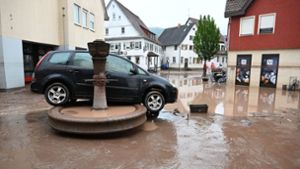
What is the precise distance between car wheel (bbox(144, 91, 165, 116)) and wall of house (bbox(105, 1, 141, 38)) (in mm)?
30701

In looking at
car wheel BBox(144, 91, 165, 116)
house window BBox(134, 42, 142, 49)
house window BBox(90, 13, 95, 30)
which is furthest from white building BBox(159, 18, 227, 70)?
car wheel BBox(144, 91, 165, 116)

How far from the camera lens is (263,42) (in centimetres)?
1619

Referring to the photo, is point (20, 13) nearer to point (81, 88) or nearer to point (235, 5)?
point (81, 88)

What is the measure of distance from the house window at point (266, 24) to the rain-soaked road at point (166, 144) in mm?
10262

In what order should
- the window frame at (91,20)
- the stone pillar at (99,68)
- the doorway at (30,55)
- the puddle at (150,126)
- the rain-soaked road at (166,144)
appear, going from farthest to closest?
the window frame at (91,20), the doorway at (30,55), the puddle at (150,126), the stone pillar at (99,68), the rain-soaked road at (166,144)

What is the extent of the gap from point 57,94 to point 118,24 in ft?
108

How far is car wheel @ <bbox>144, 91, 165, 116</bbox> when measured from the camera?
278 inches

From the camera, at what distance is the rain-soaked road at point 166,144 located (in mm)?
4012

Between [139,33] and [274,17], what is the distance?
77.6ft

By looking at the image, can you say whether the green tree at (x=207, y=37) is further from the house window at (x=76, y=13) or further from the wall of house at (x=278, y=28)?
the house window at (x=76, y=13)

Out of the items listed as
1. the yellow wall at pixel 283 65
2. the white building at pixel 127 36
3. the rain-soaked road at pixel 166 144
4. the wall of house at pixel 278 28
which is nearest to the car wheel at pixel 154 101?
the rain-soaked road at pixel 166 144

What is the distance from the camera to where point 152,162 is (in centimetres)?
405

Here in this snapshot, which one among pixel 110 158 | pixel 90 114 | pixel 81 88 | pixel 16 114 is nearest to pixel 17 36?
pixel 16 114

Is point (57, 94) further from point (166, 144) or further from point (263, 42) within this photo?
point (263, 42)
